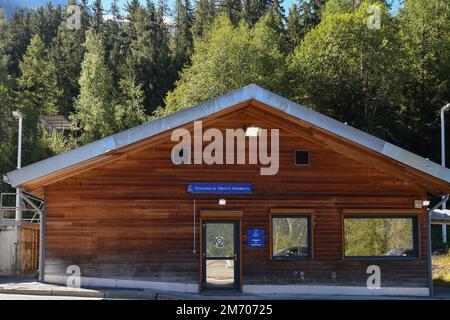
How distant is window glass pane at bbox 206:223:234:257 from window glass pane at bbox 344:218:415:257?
316 cm

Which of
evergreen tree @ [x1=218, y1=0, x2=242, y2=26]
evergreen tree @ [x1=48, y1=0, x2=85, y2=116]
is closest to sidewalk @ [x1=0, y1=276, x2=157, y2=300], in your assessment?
evergreen tree @ [x1=48, y1=0, x2=85, y2=116]

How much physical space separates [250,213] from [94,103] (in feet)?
135

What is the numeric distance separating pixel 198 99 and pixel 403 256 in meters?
29.7

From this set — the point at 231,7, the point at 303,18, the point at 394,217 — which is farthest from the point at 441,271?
the point at 231,7

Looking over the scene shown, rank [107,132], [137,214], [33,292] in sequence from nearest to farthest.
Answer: [33,292]
[137,214]
[107,132]

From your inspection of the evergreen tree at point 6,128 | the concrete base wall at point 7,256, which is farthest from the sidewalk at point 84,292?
the evergreen tree at point 6,128

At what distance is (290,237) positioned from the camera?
16703 mm

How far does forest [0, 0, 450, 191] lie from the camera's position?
148 ft

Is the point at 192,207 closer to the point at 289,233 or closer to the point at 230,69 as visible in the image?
the point at 289,233

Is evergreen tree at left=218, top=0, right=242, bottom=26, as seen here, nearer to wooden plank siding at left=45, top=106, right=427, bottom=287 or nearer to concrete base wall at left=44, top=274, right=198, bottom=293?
wooden plank siding at left=45, top=106, right=427, bottom=287

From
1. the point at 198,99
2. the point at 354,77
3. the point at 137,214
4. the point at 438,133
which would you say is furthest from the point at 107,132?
the point at 137,214

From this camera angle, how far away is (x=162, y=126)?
619 inches
